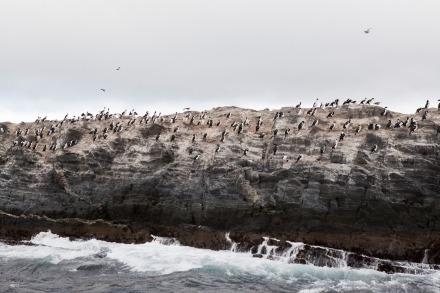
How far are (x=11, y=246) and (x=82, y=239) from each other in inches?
200

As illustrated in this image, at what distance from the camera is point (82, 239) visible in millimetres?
38250

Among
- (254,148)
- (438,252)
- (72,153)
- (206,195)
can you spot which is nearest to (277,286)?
(438,252)

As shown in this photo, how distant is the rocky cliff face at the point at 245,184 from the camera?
3522 centimetres

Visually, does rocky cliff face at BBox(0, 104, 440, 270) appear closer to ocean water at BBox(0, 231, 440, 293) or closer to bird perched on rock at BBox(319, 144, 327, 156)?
bird perched on rock at BBox(319, 144, 327, 156)

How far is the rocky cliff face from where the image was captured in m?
35.2

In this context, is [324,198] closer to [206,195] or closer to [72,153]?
[206,195]

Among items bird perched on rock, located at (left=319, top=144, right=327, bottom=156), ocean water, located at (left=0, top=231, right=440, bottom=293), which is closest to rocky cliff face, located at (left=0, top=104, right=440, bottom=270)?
bird perched on rock, located at (left=319, top=144, right=327, bottom=156)

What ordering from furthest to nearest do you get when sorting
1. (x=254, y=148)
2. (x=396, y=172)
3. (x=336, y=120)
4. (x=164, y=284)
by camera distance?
1. (x=336, y=120)
2. (x=254, y=148)
3. (x=396, y=172)
4. (x=164, y=284)

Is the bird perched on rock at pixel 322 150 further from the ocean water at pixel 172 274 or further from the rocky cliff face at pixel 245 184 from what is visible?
the ocean water at pixel 172 274

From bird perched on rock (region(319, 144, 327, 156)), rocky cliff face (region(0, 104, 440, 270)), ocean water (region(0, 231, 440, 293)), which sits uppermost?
bird perched on rock (region(319, 144, 327, 156))

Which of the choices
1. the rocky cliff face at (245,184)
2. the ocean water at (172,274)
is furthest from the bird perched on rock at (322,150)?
the ocean water at (172,274)

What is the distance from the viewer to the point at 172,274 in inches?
1017

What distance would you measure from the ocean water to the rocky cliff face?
4.48 m

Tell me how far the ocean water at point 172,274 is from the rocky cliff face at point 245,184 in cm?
448
